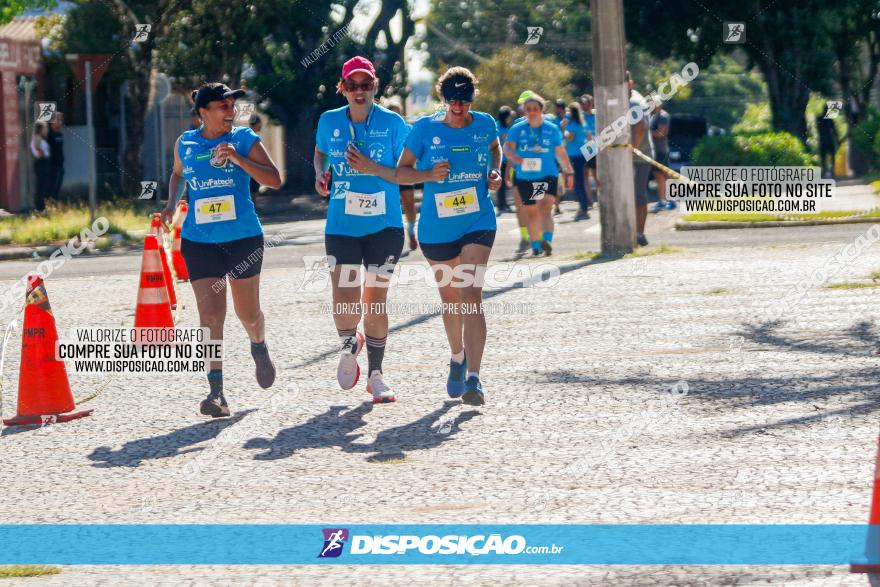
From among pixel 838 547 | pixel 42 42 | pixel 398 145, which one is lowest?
pixel 838 547

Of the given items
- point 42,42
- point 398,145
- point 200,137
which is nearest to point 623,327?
point 398,145

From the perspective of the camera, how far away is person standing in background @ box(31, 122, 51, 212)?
90.3ft

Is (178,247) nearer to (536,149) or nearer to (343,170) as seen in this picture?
(536,149)

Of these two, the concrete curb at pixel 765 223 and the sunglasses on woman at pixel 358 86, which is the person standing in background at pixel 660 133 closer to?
the concrete curb at pixel 765 223

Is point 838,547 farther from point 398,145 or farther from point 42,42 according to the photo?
point 42,42

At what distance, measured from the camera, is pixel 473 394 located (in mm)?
8531

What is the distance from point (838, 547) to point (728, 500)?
805 millimetres

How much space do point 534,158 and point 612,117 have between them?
0.99 metres

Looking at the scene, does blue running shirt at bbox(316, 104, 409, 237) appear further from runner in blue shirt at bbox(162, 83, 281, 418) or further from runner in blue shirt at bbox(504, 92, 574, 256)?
runner in blue shirt at bbox(504, 92, 574, 256)

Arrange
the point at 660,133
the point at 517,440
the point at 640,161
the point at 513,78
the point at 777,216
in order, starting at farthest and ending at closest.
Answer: the point at 513,78 → the point at 660,133 → the point at 777,216 → the point at 640,161 → the point at 517,440

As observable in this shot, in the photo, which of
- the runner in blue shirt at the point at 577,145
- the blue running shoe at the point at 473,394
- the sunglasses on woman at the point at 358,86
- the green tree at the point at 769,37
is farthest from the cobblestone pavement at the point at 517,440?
the green tree at the point at 769,37

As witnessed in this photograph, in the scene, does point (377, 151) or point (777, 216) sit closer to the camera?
point (377, 151)

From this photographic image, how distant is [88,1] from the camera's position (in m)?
34.6

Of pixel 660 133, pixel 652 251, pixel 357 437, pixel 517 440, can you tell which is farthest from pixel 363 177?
pixel 660 133
